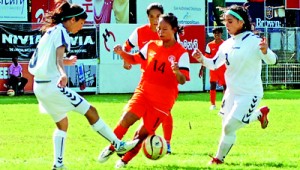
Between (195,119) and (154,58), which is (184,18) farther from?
(154,58)

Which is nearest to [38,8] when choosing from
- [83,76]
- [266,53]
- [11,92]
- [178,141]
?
[83,76]

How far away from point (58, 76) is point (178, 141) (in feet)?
16.7

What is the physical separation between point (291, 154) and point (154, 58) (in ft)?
9.68

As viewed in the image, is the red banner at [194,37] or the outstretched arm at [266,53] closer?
the outstretched arm at [266,53]

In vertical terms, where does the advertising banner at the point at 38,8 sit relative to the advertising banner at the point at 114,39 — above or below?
above

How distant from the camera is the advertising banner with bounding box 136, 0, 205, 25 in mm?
34031

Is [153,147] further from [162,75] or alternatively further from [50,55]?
[50,55]

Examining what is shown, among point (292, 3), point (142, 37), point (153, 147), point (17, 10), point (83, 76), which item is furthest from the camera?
point (292, 3)

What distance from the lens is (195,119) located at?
18.5 meters

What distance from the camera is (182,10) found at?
3419 centimetres

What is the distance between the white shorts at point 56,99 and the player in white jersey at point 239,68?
69.1 inches

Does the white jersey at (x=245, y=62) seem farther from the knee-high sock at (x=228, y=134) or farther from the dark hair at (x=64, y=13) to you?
the dark hair at (x=64, y=13)

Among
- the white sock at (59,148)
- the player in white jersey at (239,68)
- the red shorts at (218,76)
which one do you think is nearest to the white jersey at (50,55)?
the white sock at (59,148)

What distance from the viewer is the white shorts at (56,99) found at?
916 centimetres
